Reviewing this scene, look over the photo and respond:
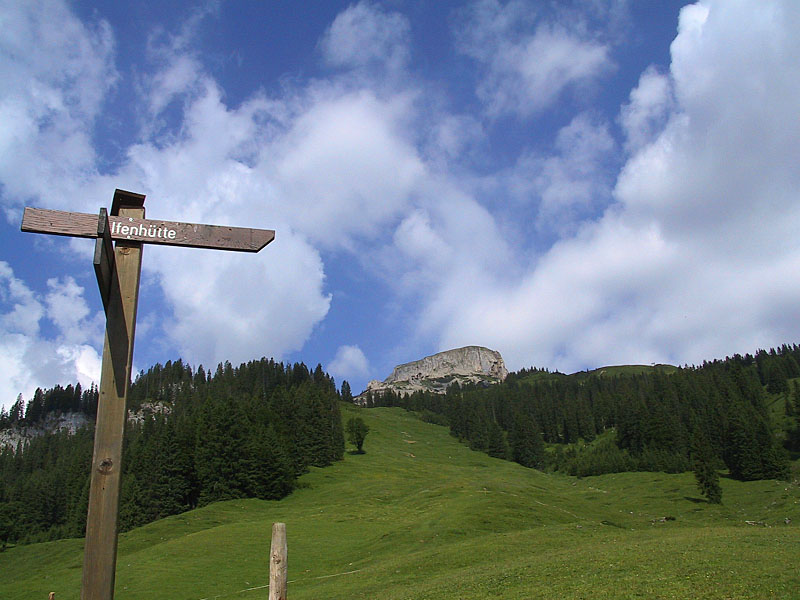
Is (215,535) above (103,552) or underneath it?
underneath

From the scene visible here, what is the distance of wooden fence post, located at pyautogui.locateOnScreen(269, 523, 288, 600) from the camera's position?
5.78m

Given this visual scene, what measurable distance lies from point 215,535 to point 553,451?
14213cm

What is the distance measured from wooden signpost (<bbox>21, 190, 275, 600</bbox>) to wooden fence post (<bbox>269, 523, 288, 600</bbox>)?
1621 mm

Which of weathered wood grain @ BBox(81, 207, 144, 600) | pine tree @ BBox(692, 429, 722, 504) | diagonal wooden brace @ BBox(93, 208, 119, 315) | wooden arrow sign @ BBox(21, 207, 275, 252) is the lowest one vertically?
pine tree @ BBox(692, 429, 722, 504)

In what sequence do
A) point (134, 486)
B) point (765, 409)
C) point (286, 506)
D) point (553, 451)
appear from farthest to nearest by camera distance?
point (553, 451) → point (765, 409) → point (134, 486) → point (286, 506)

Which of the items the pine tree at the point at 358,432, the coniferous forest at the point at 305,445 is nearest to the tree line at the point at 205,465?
the coniferous forest at the point at 305,445

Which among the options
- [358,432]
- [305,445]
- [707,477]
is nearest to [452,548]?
[707,477]

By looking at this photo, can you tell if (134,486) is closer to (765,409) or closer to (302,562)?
(302,562)

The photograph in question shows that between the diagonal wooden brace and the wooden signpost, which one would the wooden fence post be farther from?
the diagonal wooden brace

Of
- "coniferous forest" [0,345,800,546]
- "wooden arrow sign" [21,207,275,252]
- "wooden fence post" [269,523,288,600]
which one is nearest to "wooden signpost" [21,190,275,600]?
"wooden arrow sign" [21,207,275,252]

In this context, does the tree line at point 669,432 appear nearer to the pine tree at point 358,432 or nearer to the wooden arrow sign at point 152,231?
the pine tree at point 358,432

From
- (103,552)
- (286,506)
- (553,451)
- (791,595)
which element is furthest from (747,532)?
(553,451)

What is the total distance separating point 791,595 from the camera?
1733 centimetres

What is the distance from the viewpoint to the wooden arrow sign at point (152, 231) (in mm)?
5488
